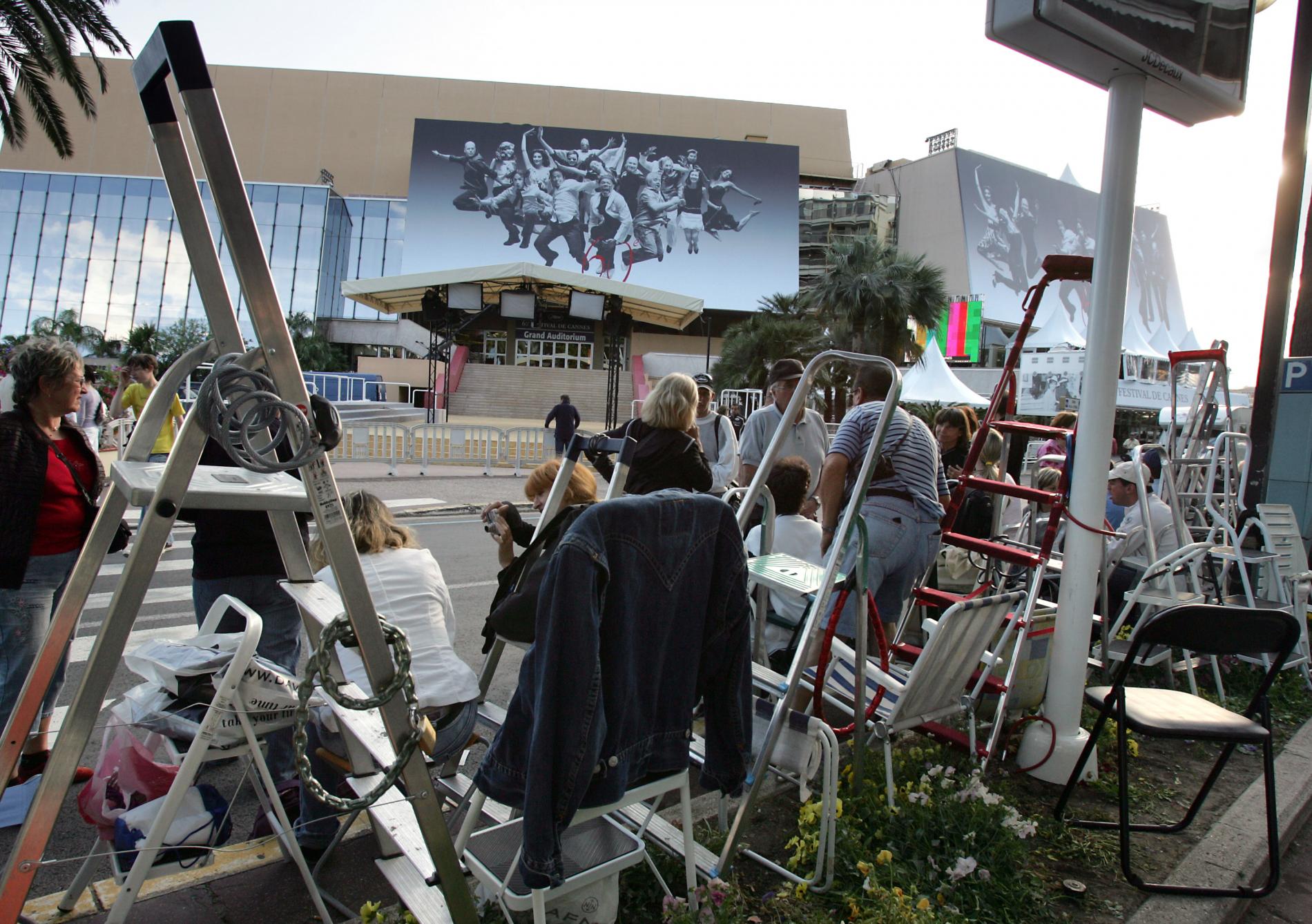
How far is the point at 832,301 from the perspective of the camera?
1399 inches

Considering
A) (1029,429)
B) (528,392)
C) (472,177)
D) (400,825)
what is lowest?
(400,825)

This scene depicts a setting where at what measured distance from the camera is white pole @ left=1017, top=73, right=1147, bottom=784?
137 inches

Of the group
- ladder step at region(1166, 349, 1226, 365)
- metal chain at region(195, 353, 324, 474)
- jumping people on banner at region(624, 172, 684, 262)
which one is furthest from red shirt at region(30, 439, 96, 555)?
jumping people on banner at region(624, 172, 684, 262)

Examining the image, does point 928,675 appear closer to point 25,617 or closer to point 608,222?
point 25,617

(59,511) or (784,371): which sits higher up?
(784,371)

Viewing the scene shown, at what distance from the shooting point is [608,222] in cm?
5188

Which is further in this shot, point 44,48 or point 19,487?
point 44,48

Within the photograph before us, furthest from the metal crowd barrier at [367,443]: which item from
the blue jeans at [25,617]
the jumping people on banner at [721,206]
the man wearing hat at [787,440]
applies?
the jumping people on banner at [721,206]

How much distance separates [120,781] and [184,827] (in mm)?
231

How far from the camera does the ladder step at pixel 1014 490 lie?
3664 millimetres

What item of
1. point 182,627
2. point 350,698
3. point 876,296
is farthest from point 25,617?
point 876,296

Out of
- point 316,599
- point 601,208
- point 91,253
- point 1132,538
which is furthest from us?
point 91,253

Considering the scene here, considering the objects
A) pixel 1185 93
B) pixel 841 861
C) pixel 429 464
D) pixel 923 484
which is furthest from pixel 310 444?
pixel 429 464

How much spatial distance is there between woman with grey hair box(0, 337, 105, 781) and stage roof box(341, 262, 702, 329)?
22.5 metres
